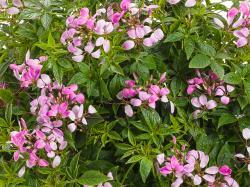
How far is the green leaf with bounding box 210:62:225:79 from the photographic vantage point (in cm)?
165

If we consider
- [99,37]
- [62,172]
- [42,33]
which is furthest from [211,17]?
[62,172]

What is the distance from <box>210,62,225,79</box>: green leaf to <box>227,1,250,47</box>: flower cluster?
98 millimetres

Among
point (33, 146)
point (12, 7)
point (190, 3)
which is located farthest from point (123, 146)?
point (12, 7)

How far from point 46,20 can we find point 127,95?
350mm

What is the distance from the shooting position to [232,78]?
1688mm

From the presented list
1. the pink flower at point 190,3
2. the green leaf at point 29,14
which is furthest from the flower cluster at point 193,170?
the green leaf at point 29,14

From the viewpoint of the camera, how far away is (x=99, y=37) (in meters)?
1.61

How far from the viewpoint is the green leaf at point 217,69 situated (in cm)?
165

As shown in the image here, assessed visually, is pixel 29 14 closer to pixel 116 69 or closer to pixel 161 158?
pixel 116 69

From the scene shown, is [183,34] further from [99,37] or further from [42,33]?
[42,33]

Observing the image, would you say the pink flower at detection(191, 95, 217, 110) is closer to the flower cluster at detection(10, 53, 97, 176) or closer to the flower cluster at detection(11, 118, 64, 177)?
the flower cluster at detection(10, 53, 97, 176)

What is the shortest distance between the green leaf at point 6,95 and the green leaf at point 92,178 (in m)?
0.35

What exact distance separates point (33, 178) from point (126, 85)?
1.27ft

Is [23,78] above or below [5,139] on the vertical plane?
above
